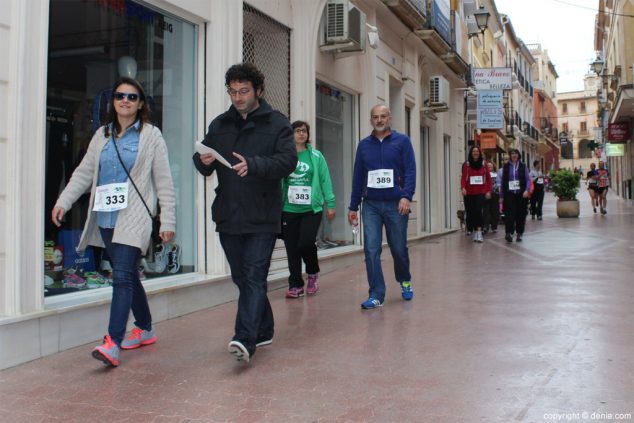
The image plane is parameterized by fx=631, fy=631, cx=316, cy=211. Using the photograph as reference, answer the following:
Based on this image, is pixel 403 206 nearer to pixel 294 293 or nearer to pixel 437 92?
pixel 294 293

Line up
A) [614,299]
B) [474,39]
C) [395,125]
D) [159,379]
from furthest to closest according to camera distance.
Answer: [474,39] < [395,125] < [614,299] < [159,379]

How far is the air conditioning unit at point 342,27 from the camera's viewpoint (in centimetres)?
902

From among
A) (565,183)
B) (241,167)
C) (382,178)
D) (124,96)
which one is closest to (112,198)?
(124,96)

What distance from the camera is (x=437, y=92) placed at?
47.7ft

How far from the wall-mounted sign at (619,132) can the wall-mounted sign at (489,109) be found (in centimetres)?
1228

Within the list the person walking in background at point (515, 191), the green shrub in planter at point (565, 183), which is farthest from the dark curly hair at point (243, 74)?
the green shrub in planter at point (565, 183)

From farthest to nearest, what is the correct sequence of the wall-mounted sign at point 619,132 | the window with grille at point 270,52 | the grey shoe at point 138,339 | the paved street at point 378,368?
the wall-mounted sign at point 619,132, the window with grille at point 270,52, the grey shoe at point 138,339, the paved street at point 378,368

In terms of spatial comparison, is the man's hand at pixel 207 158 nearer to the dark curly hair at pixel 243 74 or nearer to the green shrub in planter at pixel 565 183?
the dark curly hair at pixel 243 74

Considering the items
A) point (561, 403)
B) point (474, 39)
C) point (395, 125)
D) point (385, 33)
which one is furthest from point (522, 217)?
point (474, 39)

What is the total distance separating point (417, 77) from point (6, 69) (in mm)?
10888

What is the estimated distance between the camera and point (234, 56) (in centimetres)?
662

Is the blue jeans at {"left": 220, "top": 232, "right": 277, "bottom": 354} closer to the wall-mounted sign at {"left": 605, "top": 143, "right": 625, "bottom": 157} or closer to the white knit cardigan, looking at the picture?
the white knit cardigan

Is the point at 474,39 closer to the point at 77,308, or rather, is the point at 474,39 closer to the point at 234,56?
the point at 234,56

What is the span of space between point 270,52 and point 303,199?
247 centimetres
